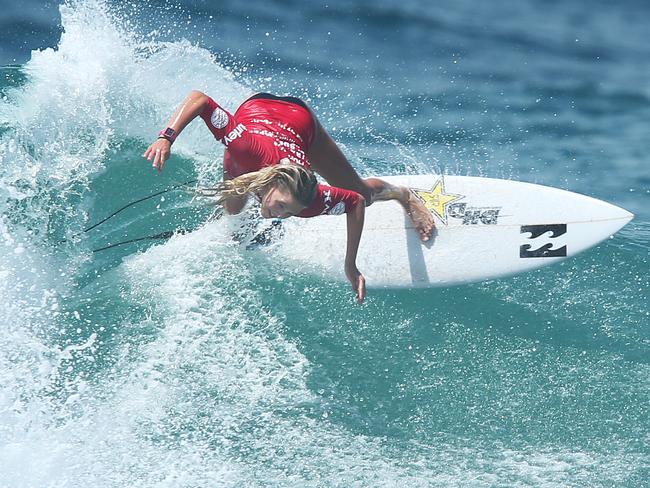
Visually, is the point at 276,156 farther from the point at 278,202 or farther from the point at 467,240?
the point at 467,240

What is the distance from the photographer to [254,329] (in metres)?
6.41

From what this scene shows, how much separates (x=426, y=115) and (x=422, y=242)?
13.6ft

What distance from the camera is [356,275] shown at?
19.6 ft

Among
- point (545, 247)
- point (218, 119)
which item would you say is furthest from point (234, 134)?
point (545, 247)

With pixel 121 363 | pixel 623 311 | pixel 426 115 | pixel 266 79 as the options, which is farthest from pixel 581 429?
pixel 266 79

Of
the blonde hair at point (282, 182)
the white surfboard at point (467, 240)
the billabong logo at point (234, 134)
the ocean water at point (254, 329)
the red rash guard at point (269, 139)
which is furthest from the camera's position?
the white surfboard at point (467, 240)

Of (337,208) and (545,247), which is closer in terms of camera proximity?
(337,208)

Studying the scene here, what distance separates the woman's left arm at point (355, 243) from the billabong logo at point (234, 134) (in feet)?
2.99

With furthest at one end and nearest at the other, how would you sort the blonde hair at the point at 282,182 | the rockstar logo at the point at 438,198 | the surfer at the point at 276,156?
the rockstar logo at the point at 438,198, the surfer at the point at 276,156, the blonde hair at the point at 282,182

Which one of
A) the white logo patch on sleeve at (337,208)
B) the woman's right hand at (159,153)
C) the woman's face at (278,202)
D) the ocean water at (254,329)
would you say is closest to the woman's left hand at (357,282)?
A: the white logo patch on sleeve at (337,208)

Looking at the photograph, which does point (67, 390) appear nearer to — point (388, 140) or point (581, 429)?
point (581, 429)

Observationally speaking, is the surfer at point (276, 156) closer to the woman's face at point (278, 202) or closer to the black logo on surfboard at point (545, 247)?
the woman's face at point (278, 202)

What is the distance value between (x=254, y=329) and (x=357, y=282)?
95 centimetres

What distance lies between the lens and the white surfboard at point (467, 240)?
708cm
